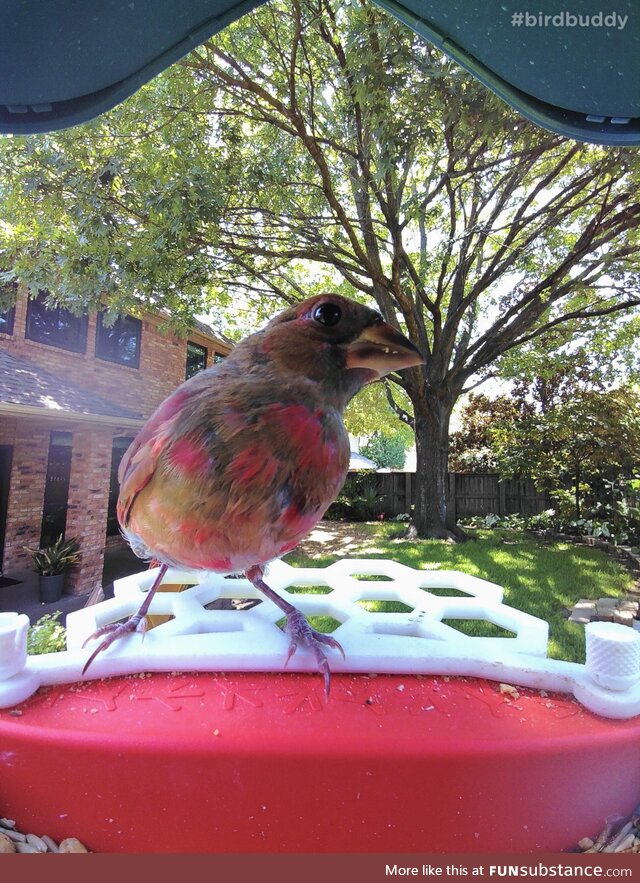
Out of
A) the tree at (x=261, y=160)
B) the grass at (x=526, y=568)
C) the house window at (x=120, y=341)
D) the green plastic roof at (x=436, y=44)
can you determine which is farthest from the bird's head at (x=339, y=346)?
the house window at (x=120, y=341)

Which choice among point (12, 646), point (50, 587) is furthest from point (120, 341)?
point (12, 646)

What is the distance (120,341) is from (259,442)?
18.4 ft

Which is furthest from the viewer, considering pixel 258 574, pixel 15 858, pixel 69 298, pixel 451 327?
pixel 451 327

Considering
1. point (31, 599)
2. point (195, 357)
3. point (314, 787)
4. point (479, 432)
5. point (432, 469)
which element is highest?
point (195, 357)

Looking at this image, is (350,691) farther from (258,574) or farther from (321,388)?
(321,388)

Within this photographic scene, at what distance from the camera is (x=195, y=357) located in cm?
656

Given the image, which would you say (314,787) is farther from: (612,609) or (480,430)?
(480,430)

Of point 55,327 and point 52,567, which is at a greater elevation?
point 55,327

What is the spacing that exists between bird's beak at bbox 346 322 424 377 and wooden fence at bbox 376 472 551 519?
279 inches

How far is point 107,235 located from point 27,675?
278 cm

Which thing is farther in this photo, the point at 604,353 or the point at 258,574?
the point at 604,353

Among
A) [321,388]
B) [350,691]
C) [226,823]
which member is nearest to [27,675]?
[226,823]

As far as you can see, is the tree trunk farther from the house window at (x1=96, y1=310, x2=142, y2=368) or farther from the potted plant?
the potted plant

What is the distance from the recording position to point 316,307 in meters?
0.62
